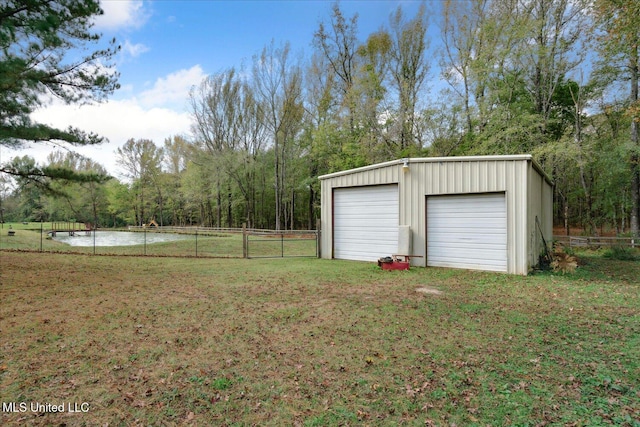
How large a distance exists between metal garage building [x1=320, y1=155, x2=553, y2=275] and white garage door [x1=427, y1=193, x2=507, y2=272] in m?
0.02

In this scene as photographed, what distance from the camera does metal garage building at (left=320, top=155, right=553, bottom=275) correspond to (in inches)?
310

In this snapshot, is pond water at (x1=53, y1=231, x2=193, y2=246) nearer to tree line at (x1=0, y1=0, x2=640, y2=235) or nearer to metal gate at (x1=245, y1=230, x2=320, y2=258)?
tree line at (x1=0, y1=0, x2=640, y2=235)

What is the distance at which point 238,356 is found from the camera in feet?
11.0

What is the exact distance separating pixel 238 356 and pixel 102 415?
125cm

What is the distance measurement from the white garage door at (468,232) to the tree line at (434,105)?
15.4ft

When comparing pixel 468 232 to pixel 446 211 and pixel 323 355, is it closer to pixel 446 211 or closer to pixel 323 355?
pixel 446 211

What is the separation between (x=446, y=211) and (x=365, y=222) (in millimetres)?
2616

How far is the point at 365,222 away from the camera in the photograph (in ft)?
34.2

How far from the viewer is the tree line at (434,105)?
1415cm

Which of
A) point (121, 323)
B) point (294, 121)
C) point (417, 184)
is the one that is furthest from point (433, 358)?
point (294, 121)
